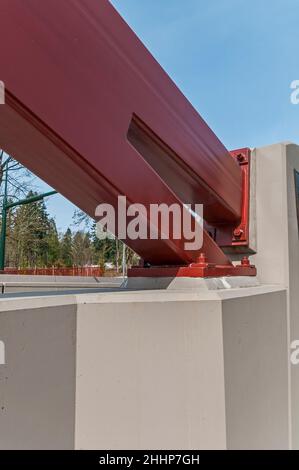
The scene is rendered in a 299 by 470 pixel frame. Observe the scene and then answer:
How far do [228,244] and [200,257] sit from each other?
102cm

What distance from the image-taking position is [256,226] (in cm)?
360

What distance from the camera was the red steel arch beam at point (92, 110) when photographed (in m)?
1.91

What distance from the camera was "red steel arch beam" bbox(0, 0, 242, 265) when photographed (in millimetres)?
1911

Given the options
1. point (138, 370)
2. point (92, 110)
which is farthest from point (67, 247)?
point (138, 370)

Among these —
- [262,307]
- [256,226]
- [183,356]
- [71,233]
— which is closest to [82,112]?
[183,356]

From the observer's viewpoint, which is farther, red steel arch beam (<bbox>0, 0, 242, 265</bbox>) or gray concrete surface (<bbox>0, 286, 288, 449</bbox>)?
red steel arch beam (<bbox>0, 0, 242, 265</bbox>)

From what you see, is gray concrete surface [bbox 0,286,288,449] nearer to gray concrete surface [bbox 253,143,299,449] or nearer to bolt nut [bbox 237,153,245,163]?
gray concrete surface [bbox 253,143,299,449]

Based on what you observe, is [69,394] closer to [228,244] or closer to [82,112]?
[82,112]
